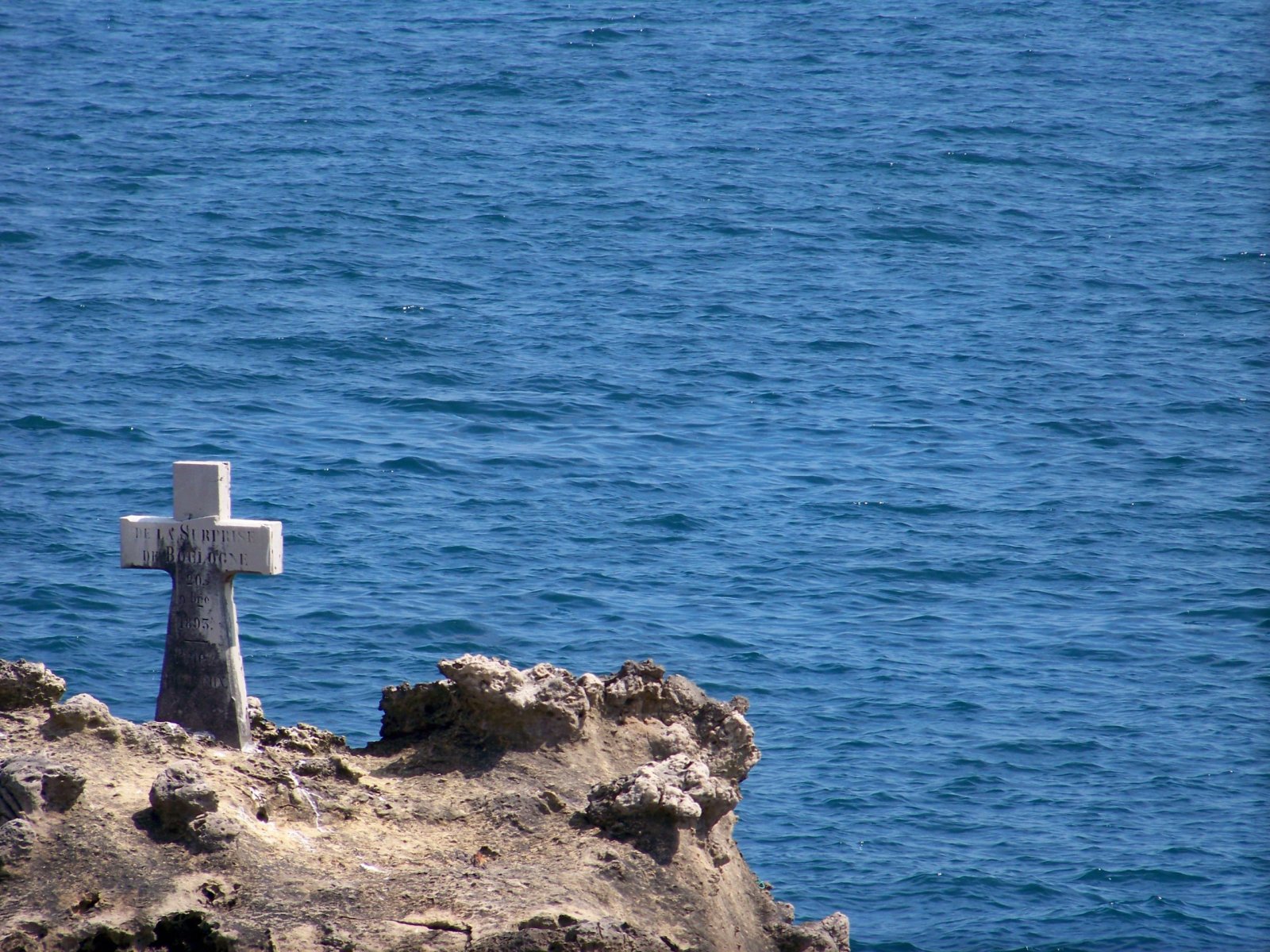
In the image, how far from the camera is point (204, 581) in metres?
11.8

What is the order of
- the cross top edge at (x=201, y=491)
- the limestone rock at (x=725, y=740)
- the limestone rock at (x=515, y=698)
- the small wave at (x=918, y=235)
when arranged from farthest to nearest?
the small wave at (x=918, y=235) < the limestone rock at (x=725, y=740) < the cross top edge at (x=201, y=491) < the limestone rock at (x=515, y=698)

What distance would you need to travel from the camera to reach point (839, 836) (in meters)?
25.3

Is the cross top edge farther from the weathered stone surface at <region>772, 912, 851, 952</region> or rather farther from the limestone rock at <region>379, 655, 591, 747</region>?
the weathered stone surface at <region>772, 912, 851, 952</region>

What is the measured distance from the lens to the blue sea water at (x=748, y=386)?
92.4ft

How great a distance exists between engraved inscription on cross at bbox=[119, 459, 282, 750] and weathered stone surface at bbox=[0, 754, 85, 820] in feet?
6.03

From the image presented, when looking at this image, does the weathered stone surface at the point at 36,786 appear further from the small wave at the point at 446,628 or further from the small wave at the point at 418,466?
the small wave at the point at 418,466

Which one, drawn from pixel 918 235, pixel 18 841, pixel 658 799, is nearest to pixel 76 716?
pixel 18 841

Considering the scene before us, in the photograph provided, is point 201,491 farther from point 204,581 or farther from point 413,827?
point 413,827

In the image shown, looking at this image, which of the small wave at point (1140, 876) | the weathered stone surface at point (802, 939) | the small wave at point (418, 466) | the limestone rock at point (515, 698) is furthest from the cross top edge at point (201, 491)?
the small wave at point (418, 466)

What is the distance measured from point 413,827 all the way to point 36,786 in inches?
93.9

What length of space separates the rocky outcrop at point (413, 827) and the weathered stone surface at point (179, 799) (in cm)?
1

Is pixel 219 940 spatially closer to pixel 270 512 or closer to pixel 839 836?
pixel 839 836

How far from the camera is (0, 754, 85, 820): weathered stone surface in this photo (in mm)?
9797

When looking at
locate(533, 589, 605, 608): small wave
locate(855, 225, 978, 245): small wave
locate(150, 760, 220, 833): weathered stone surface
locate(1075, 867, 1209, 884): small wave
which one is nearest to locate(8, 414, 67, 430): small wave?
locate(533, 589, 605, 608): small wave
